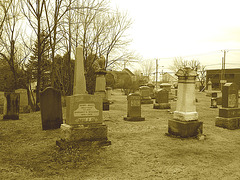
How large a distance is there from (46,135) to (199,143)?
15.8ft

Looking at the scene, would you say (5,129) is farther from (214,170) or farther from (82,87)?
(214,170)

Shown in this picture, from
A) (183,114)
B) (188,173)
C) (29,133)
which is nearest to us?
(188,173)

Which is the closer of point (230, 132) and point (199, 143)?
point (199, 143)

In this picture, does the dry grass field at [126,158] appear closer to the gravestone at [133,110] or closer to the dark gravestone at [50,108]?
the dark gravestone at [50,108]

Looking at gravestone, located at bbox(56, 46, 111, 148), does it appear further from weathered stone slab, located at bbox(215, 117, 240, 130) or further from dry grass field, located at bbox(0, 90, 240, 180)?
weathered stone slab, located at bbox(215, 117, 240, 130)

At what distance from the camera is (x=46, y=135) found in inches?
268

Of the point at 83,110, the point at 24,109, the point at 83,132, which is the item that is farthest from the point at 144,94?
the point at 83,132

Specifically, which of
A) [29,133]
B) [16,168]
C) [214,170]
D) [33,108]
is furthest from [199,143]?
[33,108]

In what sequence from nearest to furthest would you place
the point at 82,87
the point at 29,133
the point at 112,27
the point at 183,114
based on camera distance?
the point at 82,87, the point at 183,114, the point at 29,133, the point at 112,27

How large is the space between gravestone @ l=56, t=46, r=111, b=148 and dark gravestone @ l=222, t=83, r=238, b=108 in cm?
514

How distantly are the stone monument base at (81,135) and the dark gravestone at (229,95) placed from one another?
5137mm

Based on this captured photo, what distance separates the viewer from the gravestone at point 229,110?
7.91m

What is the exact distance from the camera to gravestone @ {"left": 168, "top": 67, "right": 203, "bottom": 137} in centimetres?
643

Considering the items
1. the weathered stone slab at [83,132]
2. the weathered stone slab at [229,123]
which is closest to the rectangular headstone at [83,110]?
the weathered stone slab at [83,132]
